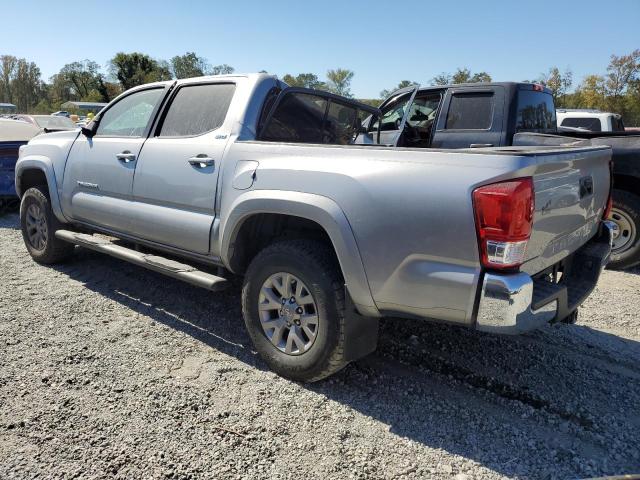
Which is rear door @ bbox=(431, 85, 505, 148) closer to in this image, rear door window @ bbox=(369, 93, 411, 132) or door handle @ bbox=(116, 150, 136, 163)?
rear door window @ bbox=(369, 93, 411, 132)

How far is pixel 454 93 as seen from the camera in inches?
259

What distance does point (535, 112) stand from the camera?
6453 mm

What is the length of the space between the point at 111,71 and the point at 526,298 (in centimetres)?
7652

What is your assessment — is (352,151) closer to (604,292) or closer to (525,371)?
(525,371)

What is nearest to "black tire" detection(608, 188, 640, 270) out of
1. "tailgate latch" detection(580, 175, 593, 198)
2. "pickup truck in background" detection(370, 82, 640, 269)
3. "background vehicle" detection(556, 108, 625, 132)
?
"pickup truck in background" detection(370, 82, 640, 269)

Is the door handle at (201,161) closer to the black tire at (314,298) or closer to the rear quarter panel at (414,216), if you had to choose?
the black tire at (314,298)

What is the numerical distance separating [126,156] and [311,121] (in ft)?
5.13

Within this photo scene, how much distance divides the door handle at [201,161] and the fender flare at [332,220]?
0.52 metres

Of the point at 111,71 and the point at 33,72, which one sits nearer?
the point at 111,71

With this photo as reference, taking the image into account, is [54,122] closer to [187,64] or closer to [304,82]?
[304,82]

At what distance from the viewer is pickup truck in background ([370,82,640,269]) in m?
5.61

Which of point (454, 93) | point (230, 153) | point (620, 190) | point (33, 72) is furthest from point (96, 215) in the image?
point (33, 72)

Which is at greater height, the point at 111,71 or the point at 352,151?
the point at 111,71

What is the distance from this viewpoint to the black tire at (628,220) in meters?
5.61
